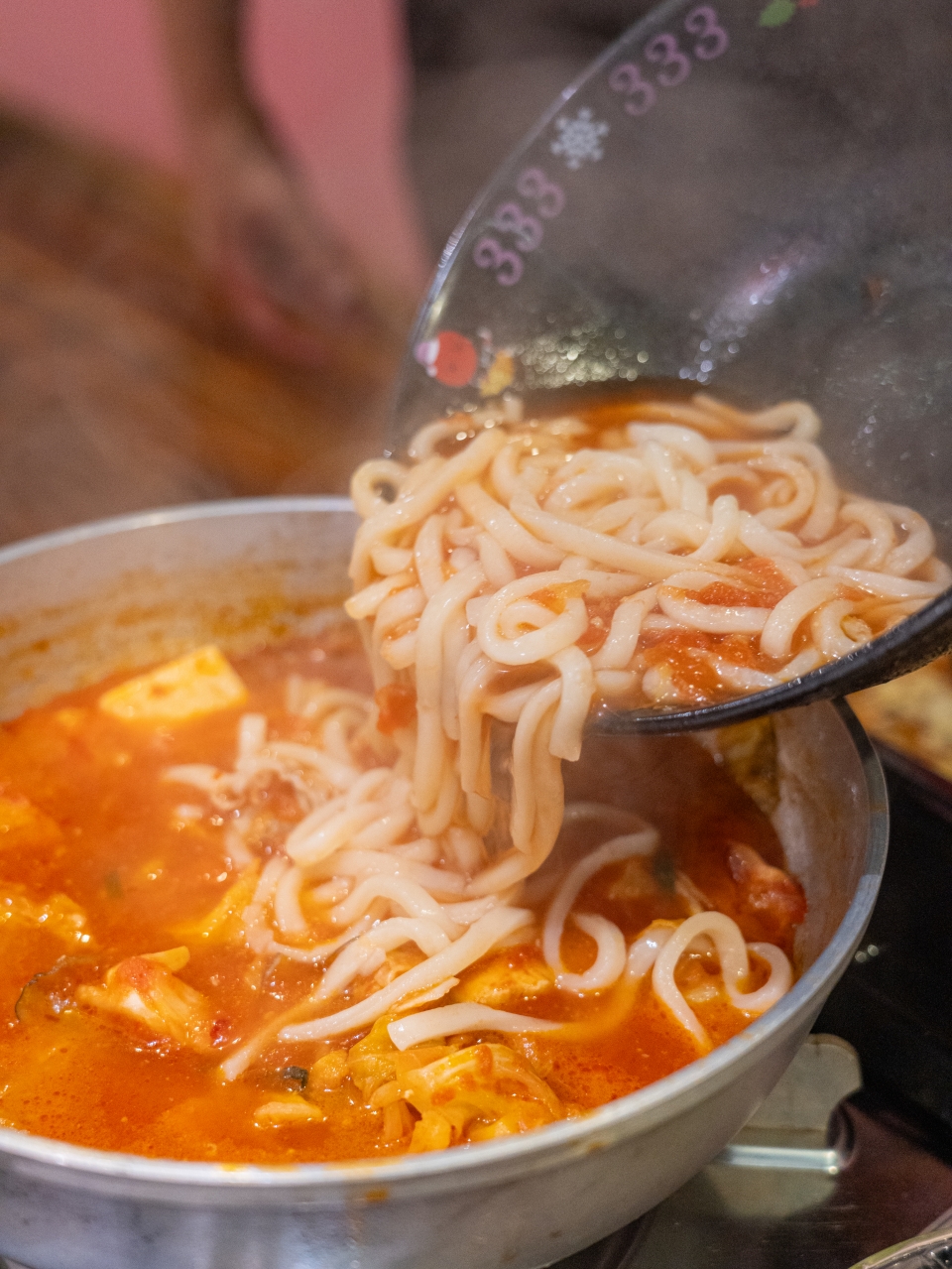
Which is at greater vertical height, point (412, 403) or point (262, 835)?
point (412, 403)

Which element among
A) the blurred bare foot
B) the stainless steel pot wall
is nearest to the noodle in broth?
the stainless steel pot wall

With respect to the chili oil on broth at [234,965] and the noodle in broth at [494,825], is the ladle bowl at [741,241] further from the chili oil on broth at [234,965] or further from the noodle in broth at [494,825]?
the chili oil on broth at [234,965]

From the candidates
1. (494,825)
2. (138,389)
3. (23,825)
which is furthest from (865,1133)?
(138,389)

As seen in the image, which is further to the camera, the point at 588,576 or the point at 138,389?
the point at 138,389

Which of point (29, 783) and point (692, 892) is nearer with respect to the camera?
point (692, 892)

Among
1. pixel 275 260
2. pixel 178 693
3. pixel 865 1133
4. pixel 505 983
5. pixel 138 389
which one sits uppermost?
pixel 275 260

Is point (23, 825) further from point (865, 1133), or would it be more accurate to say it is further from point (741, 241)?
point (741, 241)

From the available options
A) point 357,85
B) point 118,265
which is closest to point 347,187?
point 357,85

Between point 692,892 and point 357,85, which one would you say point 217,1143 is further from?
point 357,85
